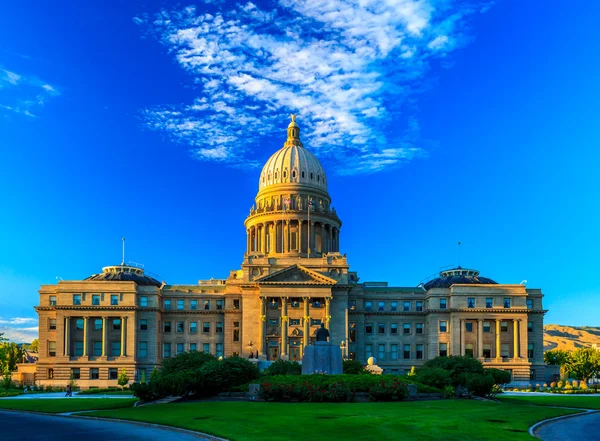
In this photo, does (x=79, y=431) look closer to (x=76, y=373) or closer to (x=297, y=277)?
(x=297, y=277)

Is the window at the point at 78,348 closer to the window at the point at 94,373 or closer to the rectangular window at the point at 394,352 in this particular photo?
the window at the point at 94,373

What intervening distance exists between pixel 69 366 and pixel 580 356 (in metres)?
85.5

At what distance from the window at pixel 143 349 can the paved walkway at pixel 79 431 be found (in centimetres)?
7028

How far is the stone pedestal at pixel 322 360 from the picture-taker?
63531mm

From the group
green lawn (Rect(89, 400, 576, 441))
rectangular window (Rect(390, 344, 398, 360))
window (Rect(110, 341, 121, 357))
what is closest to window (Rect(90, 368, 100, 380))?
window (Rect(110, 341, 121, 357))

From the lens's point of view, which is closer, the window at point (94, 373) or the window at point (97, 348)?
the window at point (94, 373)

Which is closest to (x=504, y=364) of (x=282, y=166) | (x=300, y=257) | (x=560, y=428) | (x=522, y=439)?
(x=300, y=257)

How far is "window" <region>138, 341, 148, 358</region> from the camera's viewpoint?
11484cm

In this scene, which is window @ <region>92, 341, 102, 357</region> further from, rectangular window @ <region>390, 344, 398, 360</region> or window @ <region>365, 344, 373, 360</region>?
rectangular window @ <region>390, 344, 398, 360</region>

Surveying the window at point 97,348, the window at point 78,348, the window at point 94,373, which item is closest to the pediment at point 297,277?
the window at point 97,348

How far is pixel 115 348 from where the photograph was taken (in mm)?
113938

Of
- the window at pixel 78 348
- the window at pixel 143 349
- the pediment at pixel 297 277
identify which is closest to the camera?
the pediment at pixel 297 277

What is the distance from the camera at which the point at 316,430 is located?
35.1 m

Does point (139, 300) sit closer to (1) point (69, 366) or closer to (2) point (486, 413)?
(1) point (69, 366)
